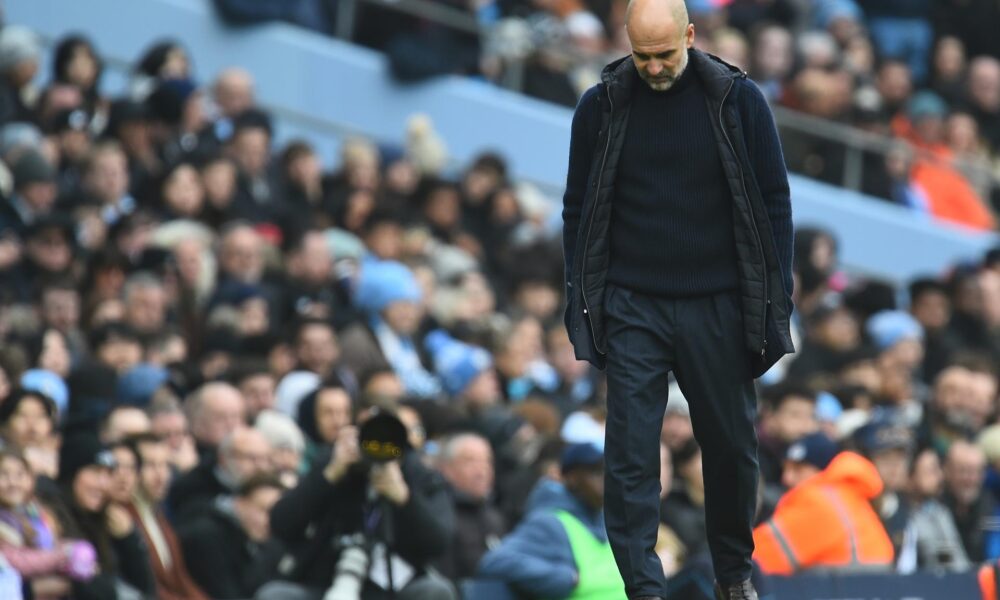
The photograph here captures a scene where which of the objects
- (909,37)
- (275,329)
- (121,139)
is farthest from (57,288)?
(909,37)

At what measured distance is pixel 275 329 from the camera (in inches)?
523

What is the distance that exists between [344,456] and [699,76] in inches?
108

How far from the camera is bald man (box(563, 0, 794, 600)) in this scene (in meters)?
7.17

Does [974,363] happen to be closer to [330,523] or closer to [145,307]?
[145,307]

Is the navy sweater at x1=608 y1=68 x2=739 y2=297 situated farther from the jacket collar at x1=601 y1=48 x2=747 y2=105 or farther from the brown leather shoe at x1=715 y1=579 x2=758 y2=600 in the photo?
the brown leather shoe at x1=715 y1=579 x2=758 y2=600

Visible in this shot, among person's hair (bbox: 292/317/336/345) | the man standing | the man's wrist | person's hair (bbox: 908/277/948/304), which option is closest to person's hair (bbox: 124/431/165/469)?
the man standing

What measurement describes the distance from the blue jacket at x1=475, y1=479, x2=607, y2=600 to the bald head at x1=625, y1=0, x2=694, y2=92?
2880 millimetres

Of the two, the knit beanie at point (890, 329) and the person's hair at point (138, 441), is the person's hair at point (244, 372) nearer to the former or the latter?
the person's hair at point (138, 441)

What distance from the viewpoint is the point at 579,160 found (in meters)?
7.35

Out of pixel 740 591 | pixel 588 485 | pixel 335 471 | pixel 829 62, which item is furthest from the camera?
pixel 829 62

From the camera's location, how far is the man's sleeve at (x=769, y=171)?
7.18 m

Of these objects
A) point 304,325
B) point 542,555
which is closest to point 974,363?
point 304,325

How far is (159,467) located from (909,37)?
13760mm

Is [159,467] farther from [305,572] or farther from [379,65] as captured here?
[379,65]
